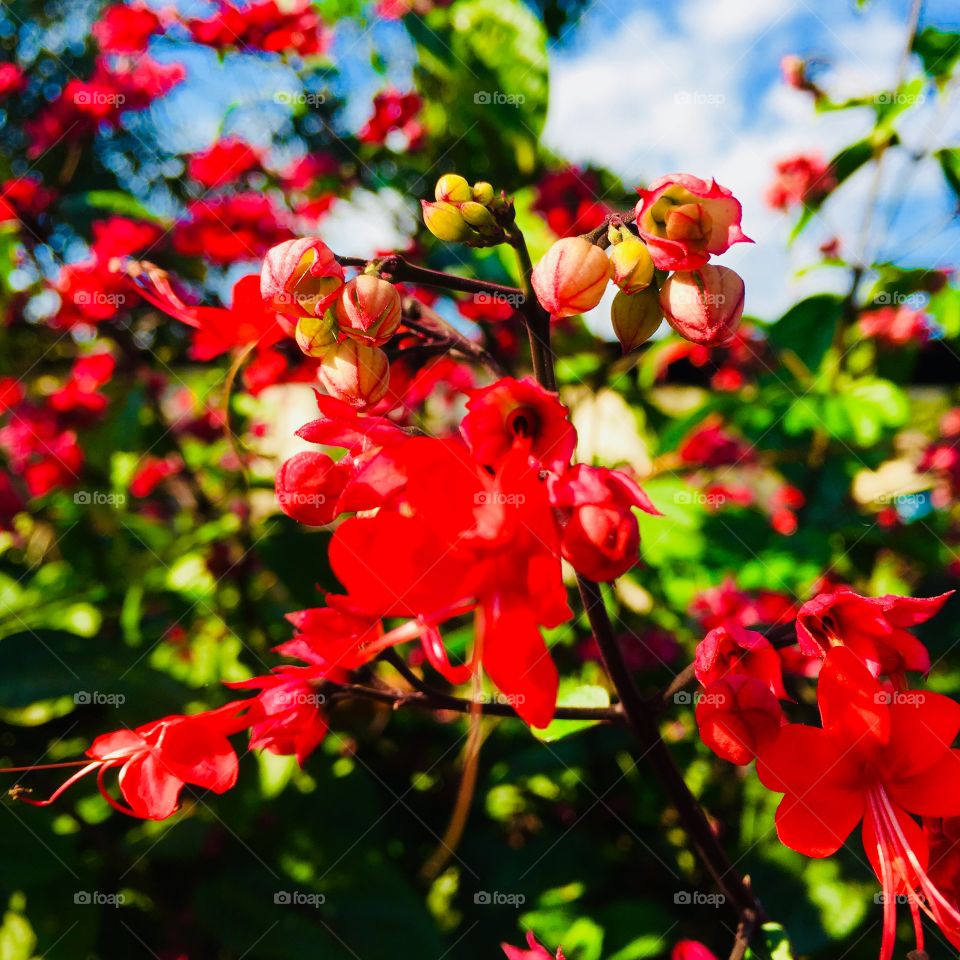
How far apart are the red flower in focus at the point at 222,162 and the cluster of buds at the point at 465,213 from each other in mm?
1653

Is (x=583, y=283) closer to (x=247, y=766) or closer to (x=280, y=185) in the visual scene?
(x=247, y=766)

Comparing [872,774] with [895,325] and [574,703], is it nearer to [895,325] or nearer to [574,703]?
[574,703]

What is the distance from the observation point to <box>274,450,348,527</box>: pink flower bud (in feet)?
2.26

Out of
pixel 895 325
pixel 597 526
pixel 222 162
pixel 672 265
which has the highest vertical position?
pixel 222 162

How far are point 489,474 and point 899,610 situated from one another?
357 millimetres

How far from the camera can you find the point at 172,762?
68cm

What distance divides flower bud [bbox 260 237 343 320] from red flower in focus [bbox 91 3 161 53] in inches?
83.5

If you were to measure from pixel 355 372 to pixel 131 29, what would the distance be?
2.20m

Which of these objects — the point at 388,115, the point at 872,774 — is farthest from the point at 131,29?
the point at 872,774

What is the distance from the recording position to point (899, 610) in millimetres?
645

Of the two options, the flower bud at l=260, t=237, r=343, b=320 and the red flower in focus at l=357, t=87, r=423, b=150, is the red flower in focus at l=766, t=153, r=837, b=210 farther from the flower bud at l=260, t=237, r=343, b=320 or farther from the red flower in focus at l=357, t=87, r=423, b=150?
the flower bud at l=260, t=237, r=343, b=320

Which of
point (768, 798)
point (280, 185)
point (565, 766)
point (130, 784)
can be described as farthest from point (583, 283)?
point (280, 185)

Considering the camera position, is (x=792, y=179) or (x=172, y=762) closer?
(x=172, y=762)

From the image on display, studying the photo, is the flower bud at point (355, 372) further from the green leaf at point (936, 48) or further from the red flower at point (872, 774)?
the green leaf at point (936, 48)
